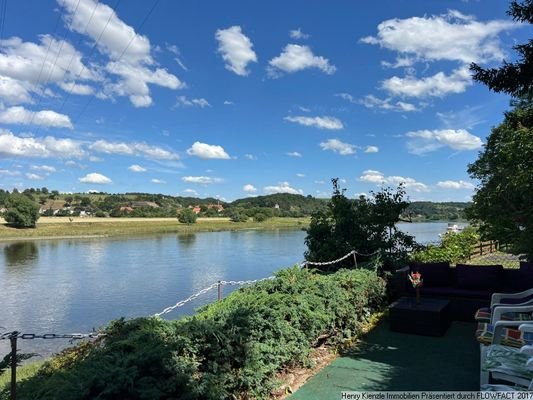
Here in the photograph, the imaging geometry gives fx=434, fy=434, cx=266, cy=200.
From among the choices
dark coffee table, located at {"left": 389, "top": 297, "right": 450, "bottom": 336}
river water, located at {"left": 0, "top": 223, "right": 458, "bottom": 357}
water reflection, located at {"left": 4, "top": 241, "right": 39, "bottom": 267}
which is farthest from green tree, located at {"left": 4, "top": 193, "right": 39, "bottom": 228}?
dark coffee table, located at {"left": 389, "top": 297, "right": 450, "bottom": 336}

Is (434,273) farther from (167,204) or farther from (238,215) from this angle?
(167,204)

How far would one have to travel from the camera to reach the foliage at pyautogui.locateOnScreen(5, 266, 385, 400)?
2545mm

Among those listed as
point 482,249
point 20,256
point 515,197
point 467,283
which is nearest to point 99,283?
point 20,256

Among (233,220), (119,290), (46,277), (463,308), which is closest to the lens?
(463,308)

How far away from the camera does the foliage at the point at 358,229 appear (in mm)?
7941

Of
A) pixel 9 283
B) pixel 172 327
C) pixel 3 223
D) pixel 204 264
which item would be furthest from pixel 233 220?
pixel 172 327

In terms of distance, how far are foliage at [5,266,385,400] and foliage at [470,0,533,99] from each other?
281 centimetres

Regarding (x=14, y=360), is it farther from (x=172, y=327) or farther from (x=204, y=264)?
(x=204, y=264)

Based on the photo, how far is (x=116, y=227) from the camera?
62875mm

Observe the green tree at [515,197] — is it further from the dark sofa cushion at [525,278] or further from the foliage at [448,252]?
the foliage at [448,252]

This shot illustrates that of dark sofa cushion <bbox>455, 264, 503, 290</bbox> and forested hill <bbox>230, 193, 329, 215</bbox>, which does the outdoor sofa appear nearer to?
dark sofa cushion <bbox>455, 264, 503, 290</bbox>

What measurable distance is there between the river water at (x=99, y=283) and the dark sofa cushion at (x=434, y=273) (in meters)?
4.15

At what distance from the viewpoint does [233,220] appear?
256 feet

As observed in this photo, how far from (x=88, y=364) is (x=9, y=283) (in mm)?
22211
